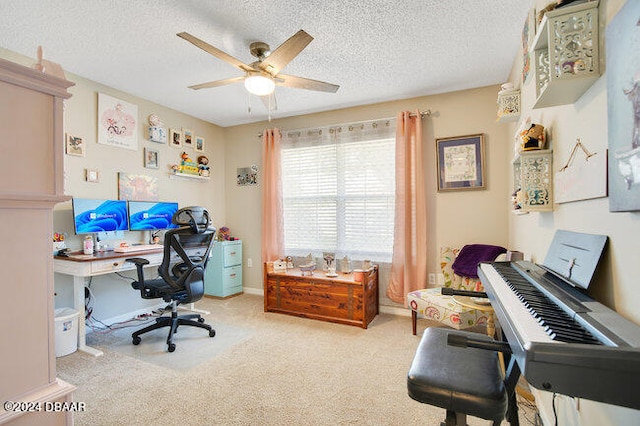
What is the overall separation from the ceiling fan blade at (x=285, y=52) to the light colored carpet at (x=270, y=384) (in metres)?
2.22

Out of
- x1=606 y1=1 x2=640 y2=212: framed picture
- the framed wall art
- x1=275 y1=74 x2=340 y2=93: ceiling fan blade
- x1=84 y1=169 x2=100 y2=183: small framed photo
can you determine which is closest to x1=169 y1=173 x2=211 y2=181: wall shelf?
the framed wall art

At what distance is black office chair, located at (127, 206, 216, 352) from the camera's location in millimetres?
2541

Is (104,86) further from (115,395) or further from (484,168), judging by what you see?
(484,168)

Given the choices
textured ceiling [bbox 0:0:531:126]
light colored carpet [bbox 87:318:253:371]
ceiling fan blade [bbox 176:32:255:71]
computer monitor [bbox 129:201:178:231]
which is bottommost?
light colored carpet [bbox 87:318:253:371]

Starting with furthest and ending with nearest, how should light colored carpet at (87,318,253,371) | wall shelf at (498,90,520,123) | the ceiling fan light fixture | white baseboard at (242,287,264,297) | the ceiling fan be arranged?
white baseboard at (242,287,264,297)
light colored carpet at (87,318,253,371)
wall shelf at (498,90,520,123)
the ceiling fan light fixture
the ceiling fan

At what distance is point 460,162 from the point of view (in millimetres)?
3145

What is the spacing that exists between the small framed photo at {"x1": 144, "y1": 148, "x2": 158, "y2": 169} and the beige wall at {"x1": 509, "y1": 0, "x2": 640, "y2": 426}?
3.74 m

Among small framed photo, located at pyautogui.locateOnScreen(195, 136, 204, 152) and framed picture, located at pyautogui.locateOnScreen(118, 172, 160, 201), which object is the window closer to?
small framed photo, located at pyautogui.locateOnScreen(195, 136, 204, 152)

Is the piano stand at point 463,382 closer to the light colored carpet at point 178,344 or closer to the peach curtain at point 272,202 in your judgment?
the light colored carpet at point 178,344

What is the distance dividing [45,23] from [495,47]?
10.9 feet

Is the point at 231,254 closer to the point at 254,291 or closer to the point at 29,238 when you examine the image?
the point at 254,291

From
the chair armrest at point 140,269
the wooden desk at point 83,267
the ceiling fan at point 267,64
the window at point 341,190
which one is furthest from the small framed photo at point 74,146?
the window at point 341,190

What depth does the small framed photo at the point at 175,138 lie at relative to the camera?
3730mm

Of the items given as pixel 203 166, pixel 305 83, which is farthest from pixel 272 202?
pixel 305 83
